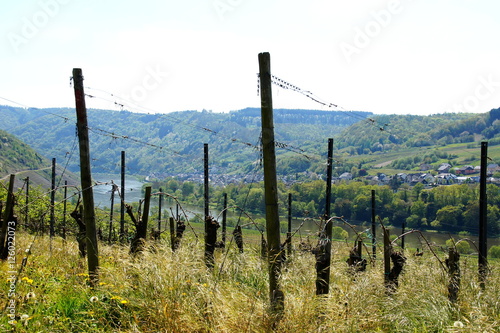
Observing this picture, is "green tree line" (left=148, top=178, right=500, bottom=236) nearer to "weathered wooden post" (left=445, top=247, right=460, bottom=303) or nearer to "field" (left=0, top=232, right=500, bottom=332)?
"weathered wooden post" (left=445, top=247, right=460, bottom=303)

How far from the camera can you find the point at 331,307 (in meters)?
4.91

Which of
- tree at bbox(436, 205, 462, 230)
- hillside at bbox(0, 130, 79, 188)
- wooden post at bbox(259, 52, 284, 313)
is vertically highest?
wooden post at bbox(259, 52, 284, 313)

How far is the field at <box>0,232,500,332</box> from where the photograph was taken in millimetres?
4809

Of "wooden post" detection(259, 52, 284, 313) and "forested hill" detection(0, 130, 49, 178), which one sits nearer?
"wooden post" detection(259, 52, 284, 313)

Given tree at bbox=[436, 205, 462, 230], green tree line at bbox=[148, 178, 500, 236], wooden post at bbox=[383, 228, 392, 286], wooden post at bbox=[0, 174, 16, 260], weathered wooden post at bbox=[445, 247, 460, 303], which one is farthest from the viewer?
tree at bbox=[436, 205, 462, 230]

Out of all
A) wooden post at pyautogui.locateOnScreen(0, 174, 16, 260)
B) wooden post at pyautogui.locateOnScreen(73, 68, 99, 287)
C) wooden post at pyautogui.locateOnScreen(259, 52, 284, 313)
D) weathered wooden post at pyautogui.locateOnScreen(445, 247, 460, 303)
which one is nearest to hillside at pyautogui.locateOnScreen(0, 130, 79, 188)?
wooden post at pyautogui.locateOnScreen(0, 174, 16, 260)

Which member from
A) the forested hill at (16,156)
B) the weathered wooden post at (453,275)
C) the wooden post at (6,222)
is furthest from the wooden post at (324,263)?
the forested hill at (16,156)

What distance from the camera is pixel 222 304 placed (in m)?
5.04

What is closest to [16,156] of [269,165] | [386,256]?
[386,256]

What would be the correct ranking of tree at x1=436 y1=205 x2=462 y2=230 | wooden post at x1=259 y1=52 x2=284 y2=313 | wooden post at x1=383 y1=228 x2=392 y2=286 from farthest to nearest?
tree at x1=436 y1=205 x2=462 y2=230 < wooden post at x1=383 y1=228 x2=392 y2=286 < wooden post at x1=259 y1=52 x2=284 y2=313

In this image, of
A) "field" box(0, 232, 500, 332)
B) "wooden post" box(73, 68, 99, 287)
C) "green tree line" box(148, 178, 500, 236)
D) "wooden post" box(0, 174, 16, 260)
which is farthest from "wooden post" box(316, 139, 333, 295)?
"green tree line" box(148, 178, 500, 236)

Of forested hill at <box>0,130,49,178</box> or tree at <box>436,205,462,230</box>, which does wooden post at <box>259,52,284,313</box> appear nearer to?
tree at <box>436,205,462,230</box>

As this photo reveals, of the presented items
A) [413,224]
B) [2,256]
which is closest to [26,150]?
[413,224]

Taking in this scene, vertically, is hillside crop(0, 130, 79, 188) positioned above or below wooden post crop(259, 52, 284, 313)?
below
